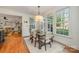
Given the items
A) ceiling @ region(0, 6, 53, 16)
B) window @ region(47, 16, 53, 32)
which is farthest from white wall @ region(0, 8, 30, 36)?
window @ region(47, 16, 53, 32)

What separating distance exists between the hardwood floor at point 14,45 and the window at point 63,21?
3.20 feet

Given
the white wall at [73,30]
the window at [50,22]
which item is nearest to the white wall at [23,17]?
the window at [50,22]

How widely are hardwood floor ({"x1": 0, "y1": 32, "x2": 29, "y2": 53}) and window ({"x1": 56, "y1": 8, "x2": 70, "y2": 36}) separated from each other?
3.20 feet

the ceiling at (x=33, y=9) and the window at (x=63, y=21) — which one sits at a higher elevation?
the ceiling at (x=33, y=9)

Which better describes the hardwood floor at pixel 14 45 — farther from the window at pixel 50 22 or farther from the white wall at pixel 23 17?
the window at pixel 50 22

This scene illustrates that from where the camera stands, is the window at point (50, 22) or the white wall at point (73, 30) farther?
the window at point (50, 22)

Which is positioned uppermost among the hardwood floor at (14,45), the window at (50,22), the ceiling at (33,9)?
the ceiling at (33,9)

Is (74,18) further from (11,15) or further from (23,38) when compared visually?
(11,15)

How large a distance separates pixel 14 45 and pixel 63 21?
1386 mm

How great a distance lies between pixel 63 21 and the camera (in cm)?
262

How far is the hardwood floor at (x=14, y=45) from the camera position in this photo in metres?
2.60

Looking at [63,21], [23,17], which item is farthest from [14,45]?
[63,21]
